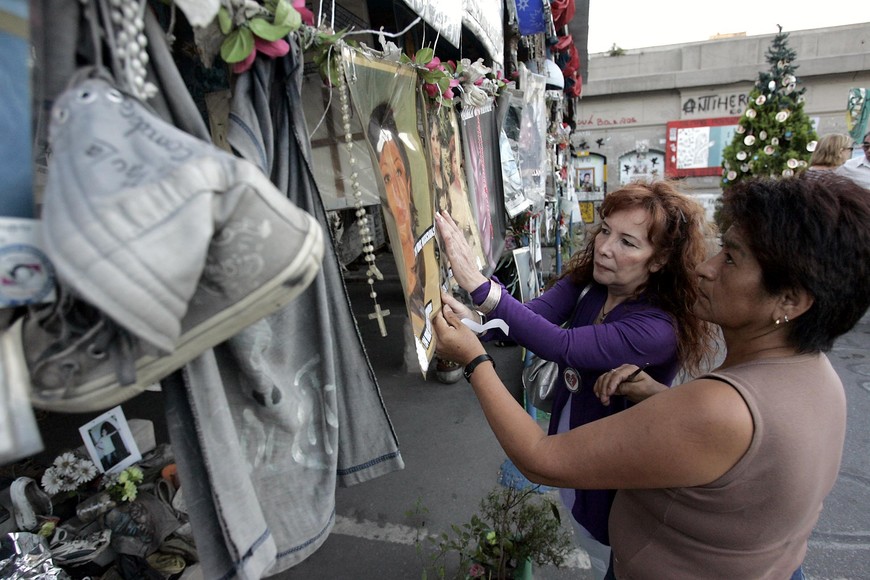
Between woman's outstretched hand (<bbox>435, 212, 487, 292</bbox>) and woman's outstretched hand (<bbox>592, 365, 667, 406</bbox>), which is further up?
woman's outstretched hand (<bbox>435, 212, 487, 292</bbox>)

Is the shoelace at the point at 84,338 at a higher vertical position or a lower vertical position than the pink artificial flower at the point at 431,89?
lower

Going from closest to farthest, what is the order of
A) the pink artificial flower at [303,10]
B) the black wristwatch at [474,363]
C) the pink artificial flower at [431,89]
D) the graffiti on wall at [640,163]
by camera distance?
the pink artificial flower at [303,10] < the black wristwatch at [474,363] < the pink artificial flower at [431,89] < the graffiti on wall at [640,163]

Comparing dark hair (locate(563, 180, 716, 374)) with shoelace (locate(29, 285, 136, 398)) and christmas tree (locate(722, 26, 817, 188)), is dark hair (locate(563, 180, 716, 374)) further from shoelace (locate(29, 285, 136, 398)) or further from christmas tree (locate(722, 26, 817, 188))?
christmas tree (locate(722, 26, 817, 188))

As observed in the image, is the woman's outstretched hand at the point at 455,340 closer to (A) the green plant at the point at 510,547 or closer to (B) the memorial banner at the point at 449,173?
(B) the memorial banner at the point at 449,173

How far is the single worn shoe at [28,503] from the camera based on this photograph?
2184 mm

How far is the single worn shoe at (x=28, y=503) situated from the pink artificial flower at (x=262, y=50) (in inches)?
97.7

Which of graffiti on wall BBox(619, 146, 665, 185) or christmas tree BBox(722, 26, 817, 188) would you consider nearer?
christmas tree BBox(722, 26, 817, 188)

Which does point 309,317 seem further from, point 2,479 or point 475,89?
point 2,479

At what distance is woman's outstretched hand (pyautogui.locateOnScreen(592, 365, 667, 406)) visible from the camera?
4.83ft

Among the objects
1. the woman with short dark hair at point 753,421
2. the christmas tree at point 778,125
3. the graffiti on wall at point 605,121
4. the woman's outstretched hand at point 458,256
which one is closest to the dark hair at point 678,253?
the woman with short dark hair at point 753,421

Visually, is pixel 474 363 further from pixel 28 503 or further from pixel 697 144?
pixel 697 144

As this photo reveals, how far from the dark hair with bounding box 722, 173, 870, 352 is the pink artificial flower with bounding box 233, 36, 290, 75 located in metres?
1.17

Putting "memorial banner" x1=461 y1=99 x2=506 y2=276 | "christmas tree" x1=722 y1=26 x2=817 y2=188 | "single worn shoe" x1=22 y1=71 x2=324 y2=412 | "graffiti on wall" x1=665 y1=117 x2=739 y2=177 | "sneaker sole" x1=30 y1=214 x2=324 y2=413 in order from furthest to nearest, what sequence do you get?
"graffiti on wall" x1=665 y1=117 x2=739 y2=177
"christmas tree" x1=722 y1=26 x2=817 y2=188
"memorial banner" x1=461 y1=99 x2=506 y2=276
"sneaker sole" x1=30 y1=214 x2=324 y2=413
"single worn shoe" x1=22 y1=71 x2=324 y2=412

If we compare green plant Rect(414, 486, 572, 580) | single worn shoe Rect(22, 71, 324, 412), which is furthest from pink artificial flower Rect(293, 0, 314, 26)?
green plant Rect(414, 486, 572, 580)
